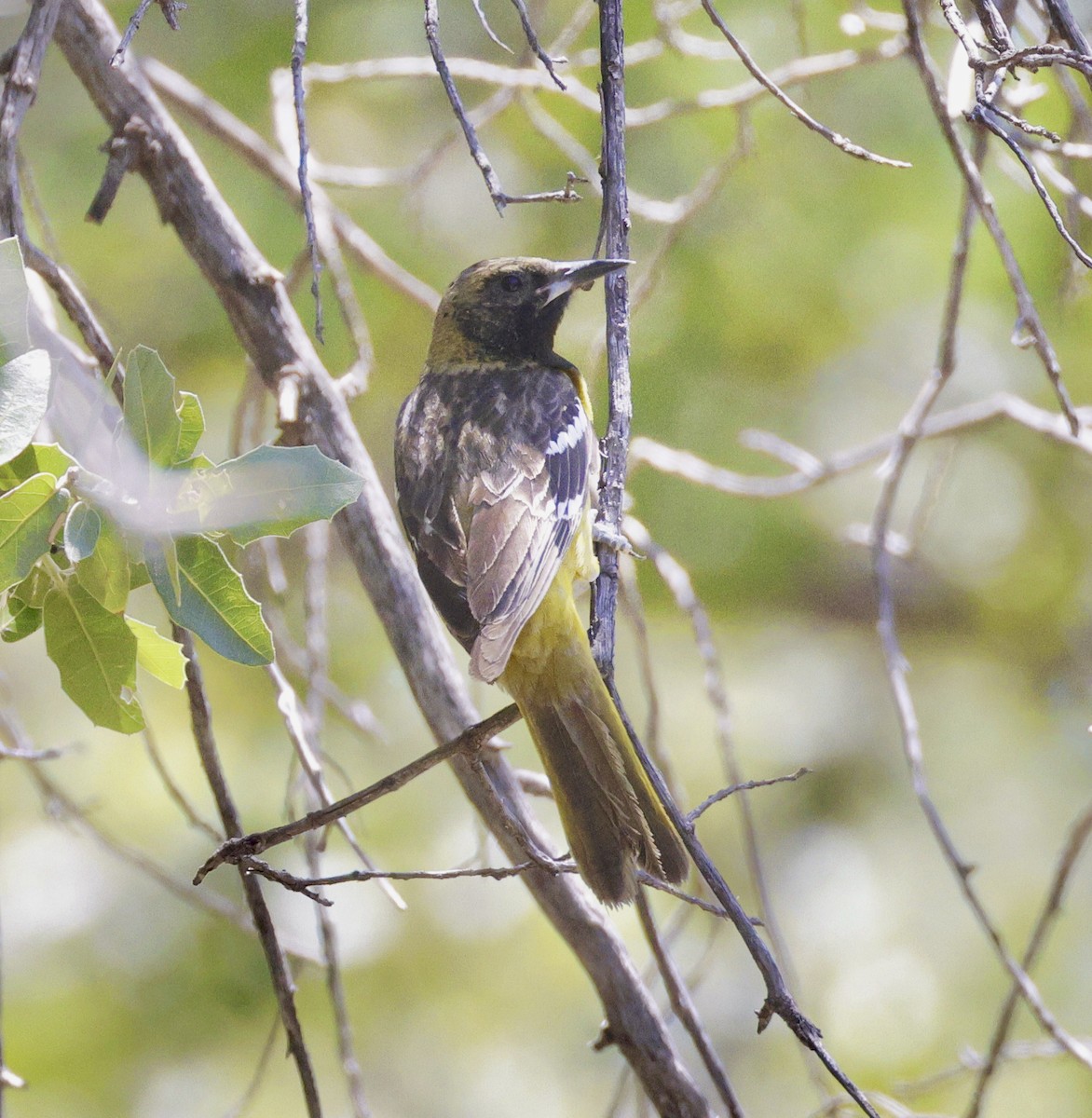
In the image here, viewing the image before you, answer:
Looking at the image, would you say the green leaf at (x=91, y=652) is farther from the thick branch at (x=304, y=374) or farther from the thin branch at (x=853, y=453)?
the thin branch at (x=853, y=453)

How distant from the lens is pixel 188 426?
165cm

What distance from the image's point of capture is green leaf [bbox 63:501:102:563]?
59.4 inches

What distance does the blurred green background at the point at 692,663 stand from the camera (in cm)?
510

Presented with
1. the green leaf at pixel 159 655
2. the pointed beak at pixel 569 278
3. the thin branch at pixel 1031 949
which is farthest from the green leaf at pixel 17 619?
the thin branch at pixel 1031 949

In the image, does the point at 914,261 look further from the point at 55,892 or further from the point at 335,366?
the point at 55,892

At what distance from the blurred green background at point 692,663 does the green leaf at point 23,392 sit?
341cm

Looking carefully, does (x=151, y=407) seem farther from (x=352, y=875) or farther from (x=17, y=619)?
(x=352, y=875)

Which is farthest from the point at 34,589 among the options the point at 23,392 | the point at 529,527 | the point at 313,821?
the point at 529,527

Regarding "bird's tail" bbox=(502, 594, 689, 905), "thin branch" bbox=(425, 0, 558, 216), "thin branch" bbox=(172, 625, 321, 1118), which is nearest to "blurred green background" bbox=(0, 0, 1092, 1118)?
"bird's tail" bbox=(502, 594, 689, 905)

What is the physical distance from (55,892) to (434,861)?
158cm

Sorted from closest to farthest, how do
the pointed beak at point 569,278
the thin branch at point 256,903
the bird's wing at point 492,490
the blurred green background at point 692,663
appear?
the thin branch at point 256,903
the bird's wing at point 492,490
the pointed beak at point 569,278
the blurred green background at point 692,663

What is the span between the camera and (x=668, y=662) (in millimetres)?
5984

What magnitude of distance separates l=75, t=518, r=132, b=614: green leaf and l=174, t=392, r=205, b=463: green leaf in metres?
0.14

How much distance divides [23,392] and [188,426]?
0.68ft
